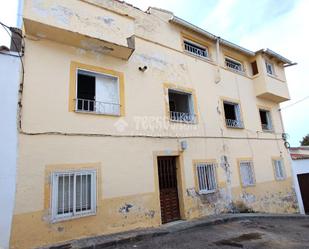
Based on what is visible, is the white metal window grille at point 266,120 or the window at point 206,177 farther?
the white metal window grille at point 266,120

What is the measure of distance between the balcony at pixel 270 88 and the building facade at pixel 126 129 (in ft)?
4.55

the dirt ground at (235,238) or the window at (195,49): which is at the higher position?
the window at (195,49)

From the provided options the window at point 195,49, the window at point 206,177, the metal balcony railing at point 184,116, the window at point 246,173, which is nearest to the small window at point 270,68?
the window at point 195,49

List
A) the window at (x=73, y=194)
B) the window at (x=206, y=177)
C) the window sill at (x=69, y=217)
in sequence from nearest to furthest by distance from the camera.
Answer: the window sill at (x=69, y=217) → the window at (x=73, y=194) → the window at (x=206, y=177)

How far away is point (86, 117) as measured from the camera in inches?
244

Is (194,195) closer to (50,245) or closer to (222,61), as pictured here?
(50,245)

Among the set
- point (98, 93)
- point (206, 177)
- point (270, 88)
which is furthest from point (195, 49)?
point (206, 177)

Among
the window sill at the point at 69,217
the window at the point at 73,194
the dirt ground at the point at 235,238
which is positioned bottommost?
the dirt ground at the point at 235,238

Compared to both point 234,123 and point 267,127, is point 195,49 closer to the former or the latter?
point 234,123

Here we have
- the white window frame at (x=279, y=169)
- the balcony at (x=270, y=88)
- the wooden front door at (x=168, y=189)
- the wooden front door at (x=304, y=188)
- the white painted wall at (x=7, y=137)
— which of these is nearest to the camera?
the white painted wall at (x=7, y=137)

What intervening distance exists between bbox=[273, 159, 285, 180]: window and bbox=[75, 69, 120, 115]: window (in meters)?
9.48

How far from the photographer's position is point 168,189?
25.0ft

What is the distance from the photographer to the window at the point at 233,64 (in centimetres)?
1155

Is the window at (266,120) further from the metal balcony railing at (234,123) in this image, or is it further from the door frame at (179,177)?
the door frame at (179,177)
